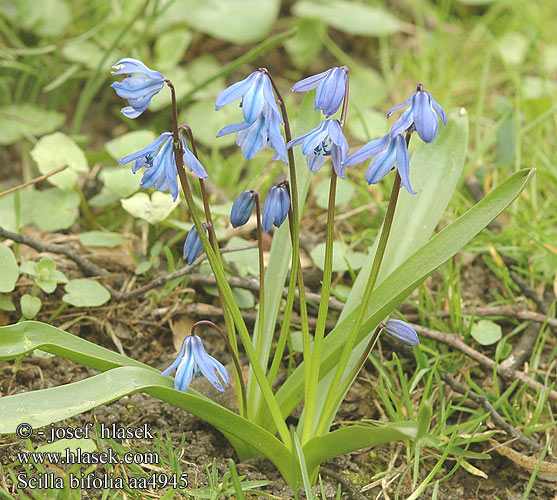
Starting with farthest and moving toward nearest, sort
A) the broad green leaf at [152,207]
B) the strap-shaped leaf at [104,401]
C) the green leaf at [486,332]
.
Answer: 1. the broad green leaf at [152,207]
2. the green leaf at [486,332]
3. the strap-shaped leaf at [104,401]

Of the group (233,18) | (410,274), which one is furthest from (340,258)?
(233,18)

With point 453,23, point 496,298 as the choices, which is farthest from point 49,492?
point 453,23

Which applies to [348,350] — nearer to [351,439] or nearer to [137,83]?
[351,439]

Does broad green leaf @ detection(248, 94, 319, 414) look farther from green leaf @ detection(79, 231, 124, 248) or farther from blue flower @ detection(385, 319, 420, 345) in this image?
green leaf @ detection(79, 231, 124, 248)

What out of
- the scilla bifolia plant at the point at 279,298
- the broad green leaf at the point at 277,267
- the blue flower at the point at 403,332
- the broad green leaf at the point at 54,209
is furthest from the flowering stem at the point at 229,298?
the broad green leaf at the point at 54,209

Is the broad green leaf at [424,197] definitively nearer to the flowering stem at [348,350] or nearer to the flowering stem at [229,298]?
the flowering stem at [348,350]

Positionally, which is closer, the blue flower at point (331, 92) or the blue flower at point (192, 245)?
the blue flower at point (331, 92)
